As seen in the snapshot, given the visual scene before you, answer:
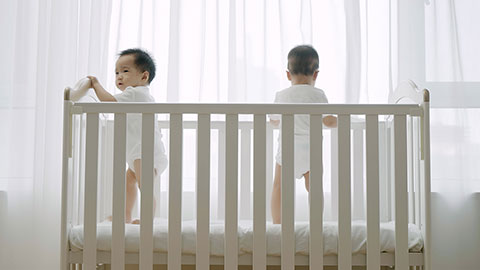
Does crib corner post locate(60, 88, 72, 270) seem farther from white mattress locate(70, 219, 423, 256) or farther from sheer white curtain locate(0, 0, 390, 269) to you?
sheer white curtain locate(0, 0, 390, 269)

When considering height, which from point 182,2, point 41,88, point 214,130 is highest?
point 182,2

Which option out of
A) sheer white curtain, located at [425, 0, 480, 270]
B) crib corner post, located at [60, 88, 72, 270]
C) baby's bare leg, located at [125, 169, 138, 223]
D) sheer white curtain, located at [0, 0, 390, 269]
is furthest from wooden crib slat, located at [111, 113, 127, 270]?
sheer white curtain, located at [425, 0, 480, 270]

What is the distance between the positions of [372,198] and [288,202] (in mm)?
246

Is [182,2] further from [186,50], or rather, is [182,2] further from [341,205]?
[341,205]

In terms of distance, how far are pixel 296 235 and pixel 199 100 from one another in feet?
2.87

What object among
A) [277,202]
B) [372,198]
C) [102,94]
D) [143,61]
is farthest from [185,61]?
[372,198]

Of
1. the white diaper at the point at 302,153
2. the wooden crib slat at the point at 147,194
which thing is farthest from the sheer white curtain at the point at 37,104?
the white diaper at the point at 302,153

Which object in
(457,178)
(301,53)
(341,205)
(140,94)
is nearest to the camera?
(341,205)

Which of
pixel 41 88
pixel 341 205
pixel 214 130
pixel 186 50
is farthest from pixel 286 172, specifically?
pixel 41 88

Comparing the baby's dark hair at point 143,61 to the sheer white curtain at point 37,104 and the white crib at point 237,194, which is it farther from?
the white crib at point 237,194

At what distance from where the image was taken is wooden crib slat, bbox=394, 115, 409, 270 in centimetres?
165

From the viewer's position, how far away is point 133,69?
2.06m

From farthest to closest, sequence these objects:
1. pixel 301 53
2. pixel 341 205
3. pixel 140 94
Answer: pixel 301 53, pixel 140 94, pixel 341 205

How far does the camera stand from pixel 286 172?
166 cm
